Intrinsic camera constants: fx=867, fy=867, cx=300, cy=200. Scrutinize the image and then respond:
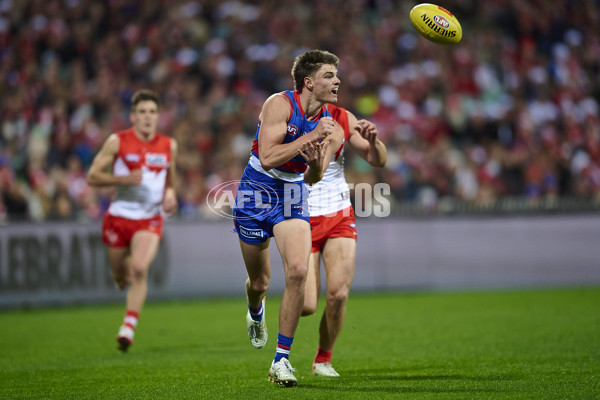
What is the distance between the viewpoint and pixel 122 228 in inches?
400

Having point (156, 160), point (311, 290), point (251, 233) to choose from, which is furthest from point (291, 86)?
point (251, 233)

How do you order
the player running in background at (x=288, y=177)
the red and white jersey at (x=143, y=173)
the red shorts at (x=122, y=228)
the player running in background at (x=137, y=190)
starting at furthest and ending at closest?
the red and white jersey at (x=143, y=173) < the red shorts at (x=122, y=228) < the player running in background at (x=137, y=190) < the player running in background at (x=288, y=177)

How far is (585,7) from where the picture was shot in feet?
77.8

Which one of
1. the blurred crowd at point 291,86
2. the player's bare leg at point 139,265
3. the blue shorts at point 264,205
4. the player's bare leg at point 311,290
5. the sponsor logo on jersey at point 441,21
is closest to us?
the blue shorts at point 264,205

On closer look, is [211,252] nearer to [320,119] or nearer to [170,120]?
[170,120]

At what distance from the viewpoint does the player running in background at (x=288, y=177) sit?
662cm

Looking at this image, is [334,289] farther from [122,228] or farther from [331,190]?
[122,228]

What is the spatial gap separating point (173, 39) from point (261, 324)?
13944 mm

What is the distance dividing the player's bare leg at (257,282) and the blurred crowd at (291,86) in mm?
8203

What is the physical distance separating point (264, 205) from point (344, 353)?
259 cm

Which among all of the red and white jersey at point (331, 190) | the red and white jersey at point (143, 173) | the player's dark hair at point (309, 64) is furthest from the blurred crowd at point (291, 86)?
the player's dark hair at point (309, 64)

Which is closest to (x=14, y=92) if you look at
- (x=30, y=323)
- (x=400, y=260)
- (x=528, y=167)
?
(x=30, y=323)

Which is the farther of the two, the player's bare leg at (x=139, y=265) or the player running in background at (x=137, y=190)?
the player running in background at (x=137, y=190)

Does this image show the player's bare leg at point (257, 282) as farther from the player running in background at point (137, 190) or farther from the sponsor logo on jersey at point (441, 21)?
the sponsor logo on jersey at point (441, 21)
